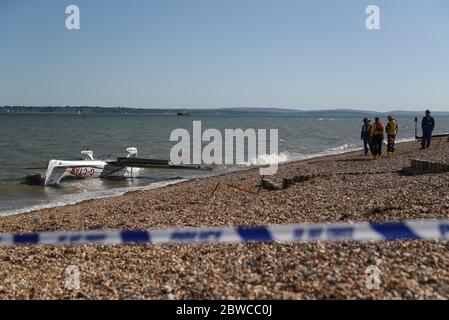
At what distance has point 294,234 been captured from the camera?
585 centimetres

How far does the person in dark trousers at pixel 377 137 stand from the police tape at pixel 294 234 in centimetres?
1482

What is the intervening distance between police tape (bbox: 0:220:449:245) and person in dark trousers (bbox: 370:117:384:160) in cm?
1482

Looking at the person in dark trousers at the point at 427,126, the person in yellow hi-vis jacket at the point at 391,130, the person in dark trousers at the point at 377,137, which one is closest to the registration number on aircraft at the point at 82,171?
the person in dark trousers at the point at 377,137

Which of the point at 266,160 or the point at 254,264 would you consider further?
the point at 266,160

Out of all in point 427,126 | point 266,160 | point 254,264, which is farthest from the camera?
point 266,160

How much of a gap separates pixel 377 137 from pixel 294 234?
16.0 metres

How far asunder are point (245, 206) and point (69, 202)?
9.34 m

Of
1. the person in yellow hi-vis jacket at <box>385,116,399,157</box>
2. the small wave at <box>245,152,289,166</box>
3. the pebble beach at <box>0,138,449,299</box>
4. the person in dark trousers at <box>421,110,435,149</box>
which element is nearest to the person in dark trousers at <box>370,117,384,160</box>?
the person in yellow hi-vis jacket at <box>385,116,399,157</box>

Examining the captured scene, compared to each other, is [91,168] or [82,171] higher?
[91,168]

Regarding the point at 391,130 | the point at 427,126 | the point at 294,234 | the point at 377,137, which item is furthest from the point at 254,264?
the point at 427,126

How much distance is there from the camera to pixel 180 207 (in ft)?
36.5

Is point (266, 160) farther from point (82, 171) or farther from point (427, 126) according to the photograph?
point (82, 171)

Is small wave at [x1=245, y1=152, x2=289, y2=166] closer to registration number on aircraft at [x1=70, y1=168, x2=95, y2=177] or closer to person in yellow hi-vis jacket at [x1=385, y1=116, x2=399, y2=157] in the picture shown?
person in yellow hi-vis jacket at [x1=385, y1=116, x2=399, y2=157]

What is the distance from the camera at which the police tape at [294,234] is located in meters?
5.61
